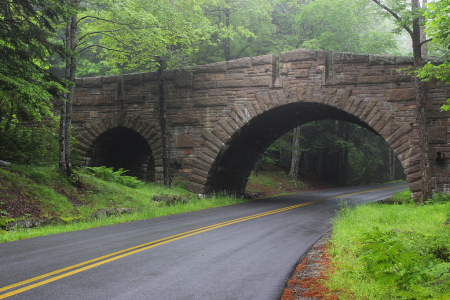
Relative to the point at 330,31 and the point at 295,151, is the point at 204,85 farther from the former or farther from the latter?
the point at 330,31

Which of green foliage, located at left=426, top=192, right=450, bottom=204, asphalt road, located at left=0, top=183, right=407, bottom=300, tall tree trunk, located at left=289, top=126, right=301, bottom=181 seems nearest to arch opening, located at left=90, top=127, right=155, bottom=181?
tall tree trunk, located at left=289, top=126, right=301, bottom=181

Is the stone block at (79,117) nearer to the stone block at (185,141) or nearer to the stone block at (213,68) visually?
Result: the stone block at (185,141)

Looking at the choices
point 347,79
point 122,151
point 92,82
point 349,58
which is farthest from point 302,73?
point 122,151

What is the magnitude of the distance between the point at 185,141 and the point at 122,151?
5.71 meters

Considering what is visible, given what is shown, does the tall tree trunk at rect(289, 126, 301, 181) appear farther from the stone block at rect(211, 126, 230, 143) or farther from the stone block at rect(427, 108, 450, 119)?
the stone block at rect(427, 108, 450, 119)

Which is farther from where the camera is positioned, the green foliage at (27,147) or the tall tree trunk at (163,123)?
the tall tree trunk at (163,123)

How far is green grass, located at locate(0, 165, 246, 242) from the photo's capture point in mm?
9055

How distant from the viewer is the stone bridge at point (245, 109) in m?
13.8

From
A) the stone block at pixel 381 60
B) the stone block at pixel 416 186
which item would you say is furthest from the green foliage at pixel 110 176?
the stone block at pixel 416 186

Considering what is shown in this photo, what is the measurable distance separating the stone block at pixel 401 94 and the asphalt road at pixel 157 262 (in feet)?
23.6

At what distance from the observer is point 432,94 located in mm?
13578

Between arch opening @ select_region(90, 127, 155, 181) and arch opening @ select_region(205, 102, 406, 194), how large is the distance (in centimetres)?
485

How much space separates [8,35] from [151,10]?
23.8 feet

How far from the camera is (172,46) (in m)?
19.2
